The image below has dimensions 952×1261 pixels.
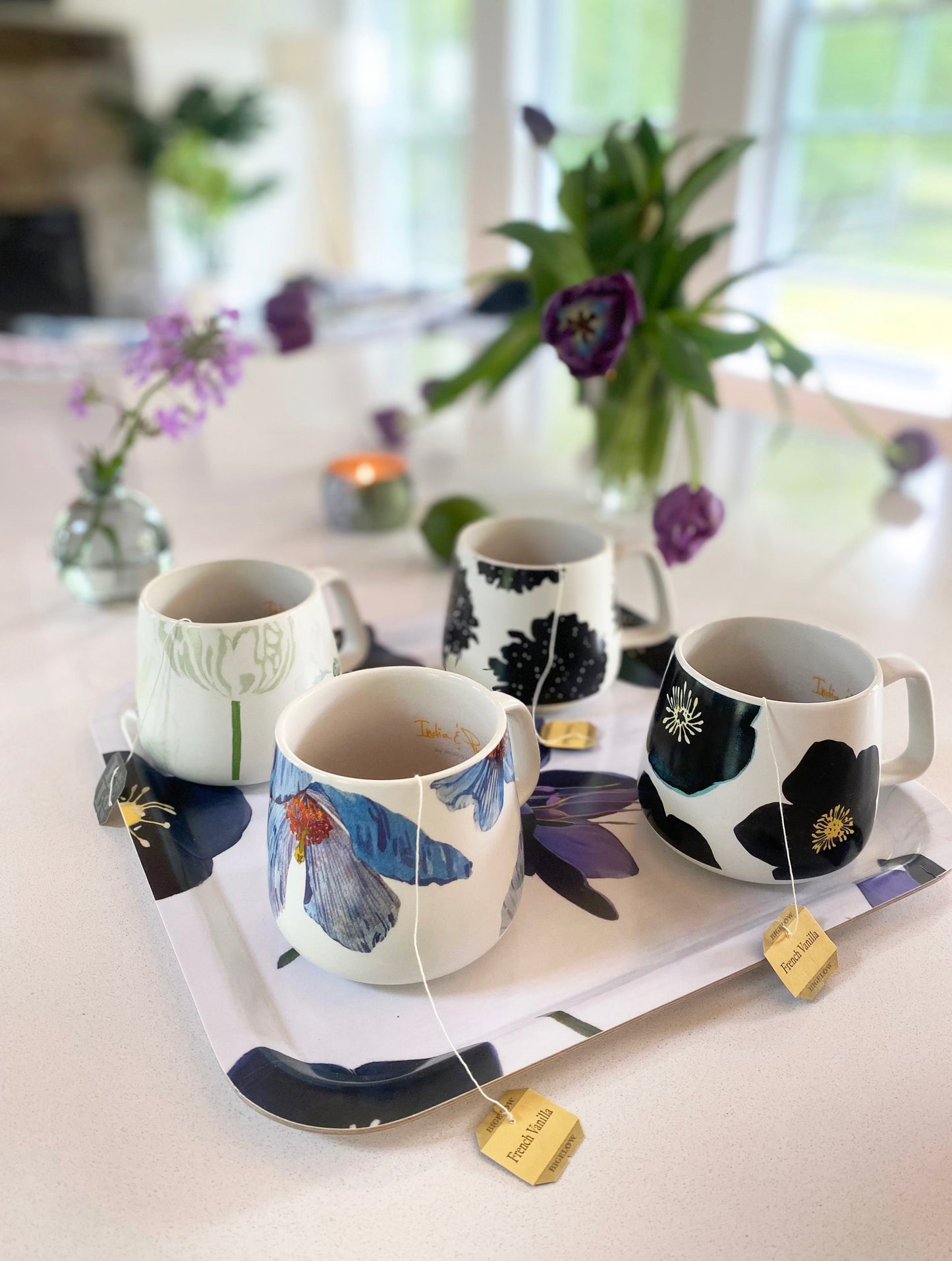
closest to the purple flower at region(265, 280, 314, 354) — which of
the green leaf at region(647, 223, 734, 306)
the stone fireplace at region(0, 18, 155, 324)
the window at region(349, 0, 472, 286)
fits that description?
the green leaf at region(647, 223, 734, 306)

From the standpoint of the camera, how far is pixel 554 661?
2.06 feet

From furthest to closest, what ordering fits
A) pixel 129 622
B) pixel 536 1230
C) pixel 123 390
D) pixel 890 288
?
pixel 890 288 < pixel 123 390 < pixel 129 622 < pixel 536 1230

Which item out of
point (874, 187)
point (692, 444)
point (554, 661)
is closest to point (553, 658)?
point (554, 661)

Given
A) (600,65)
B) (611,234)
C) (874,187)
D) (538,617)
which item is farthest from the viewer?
(600,65)

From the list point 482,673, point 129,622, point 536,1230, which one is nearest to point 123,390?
point 129,622

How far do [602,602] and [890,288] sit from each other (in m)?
2.40

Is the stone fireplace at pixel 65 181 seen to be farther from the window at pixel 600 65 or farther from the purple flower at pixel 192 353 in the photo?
the purple flower at pixel 192 353

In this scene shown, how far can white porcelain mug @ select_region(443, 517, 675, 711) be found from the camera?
1.99 feet

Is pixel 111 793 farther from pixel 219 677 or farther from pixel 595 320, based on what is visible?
pixel 595 320

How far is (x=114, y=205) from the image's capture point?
13.5 feet

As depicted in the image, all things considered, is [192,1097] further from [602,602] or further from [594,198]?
[594,198]

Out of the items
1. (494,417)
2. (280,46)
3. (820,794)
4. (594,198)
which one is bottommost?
(494,417)

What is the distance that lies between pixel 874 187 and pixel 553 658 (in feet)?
8.21

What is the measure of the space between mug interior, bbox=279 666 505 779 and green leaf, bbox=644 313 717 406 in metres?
0.49
